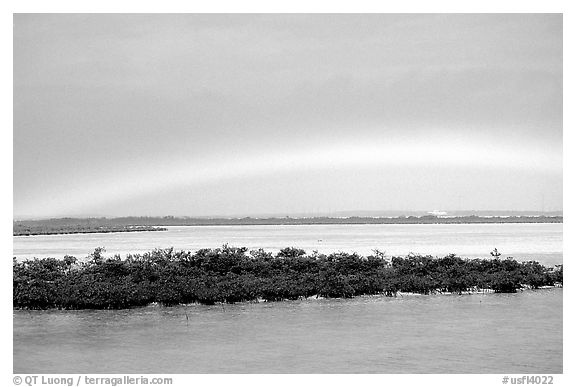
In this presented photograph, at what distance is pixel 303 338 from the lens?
974 centimetres

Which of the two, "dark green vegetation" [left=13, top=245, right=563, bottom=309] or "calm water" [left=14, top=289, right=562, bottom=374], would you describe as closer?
"calm water" [left=14, top=289, right=562, bottom=374]

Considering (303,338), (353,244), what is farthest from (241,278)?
(353,244)

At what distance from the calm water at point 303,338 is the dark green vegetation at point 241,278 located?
34 cm

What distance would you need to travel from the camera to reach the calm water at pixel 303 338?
8555 mm

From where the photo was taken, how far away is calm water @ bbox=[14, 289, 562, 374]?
855 centimetres

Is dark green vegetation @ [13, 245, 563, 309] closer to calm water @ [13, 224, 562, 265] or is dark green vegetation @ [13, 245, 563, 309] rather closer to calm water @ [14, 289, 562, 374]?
calm water @ [14, 289, 562, 374]

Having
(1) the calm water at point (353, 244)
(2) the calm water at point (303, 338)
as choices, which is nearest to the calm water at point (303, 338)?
(2) the calm water at point (303, 338)

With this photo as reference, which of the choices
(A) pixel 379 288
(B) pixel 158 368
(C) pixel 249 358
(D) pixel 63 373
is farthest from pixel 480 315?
(D) pixel 63 373

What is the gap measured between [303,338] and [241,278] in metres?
3.43

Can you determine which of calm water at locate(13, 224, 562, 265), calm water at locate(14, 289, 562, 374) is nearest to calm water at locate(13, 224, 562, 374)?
calm water at locate(14, 289, 562, 374)

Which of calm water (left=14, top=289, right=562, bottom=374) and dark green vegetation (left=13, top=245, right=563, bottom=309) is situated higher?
dark green vegetation (left=13, top=245, right=563, bottom=309)

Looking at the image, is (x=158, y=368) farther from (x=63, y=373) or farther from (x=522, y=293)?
(x=522, y=293)

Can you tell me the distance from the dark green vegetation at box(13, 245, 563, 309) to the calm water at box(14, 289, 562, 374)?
344 millimetres
